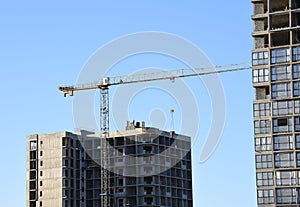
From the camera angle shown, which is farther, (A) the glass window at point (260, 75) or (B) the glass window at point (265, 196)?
(A) the glass window at point (260, 75)

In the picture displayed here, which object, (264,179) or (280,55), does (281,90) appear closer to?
(280,55)

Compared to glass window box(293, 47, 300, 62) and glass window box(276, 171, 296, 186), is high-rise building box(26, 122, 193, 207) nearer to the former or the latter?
glass window box(276, 171, 296, 186)

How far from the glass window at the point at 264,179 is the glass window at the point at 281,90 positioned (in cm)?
1426

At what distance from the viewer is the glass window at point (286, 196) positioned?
121375 millimetres

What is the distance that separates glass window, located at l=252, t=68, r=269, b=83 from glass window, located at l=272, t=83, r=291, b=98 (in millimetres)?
2232

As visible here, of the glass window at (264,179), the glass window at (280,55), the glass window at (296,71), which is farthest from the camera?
the glass window at (280,55)

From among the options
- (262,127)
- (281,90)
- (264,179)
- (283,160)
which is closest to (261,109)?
(262,127)

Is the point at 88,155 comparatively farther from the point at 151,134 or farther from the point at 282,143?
the point at 282,143

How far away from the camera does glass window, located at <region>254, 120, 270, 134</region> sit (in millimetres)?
126500

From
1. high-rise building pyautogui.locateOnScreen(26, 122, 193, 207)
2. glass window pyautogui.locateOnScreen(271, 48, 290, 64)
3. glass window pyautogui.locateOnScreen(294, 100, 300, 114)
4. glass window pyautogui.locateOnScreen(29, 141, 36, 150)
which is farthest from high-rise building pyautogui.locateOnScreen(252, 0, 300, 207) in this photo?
glass window pyautogui.locateOnScreen(29, 141, 36, 150)

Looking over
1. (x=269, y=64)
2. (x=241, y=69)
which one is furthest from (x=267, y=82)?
(x=241, y=69)

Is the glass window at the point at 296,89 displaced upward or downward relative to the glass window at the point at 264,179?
upward

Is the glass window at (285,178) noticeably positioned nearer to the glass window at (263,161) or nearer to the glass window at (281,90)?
the glass window at (263,161)

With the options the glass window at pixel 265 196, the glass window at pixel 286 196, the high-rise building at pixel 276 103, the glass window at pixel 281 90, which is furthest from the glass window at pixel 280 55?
the glass window at pixel 265 196
